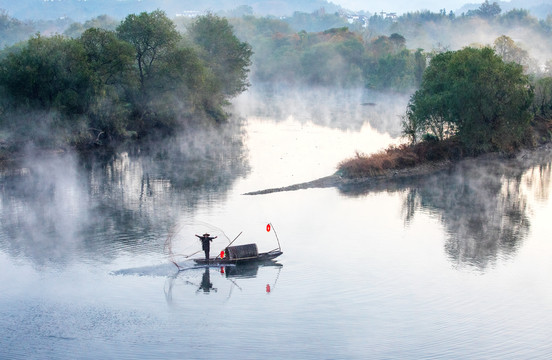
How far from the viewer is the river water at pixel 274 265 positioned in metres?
21.7

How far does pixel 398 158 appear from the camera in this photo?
4906cm

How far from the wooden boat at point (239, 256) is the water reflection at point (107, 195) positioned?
12.2 ft

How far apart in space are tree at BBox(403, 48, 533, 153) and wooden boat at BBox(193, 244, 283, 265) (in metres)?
28.9

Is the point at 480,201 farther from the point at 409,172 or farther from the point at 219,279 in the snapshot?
the point at 219,279

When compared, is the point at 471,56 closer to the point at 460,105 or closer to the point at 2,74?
the point at 460,105

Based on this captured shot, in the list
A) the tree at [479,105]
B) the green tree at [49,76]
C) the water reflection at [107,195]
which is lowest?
the water reflection at [107,195]

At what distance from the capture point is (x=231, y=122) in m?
75.6

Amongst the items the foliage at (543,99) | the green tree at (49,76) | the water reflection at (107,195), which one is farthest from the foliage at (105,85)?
the foliage at (543,99)

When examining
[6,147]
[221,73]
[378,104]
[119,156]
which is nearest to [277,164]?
[119,156]

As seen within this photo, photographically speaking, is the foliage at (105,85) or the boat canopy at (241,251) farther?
the foliage at (105,85)

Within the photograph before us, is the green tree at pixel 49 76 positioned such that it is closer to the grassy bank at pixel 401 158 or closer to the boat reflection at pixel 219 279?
the grassy bank at pixel 401 158

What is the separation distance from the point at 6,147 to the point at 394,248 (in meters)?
34.9

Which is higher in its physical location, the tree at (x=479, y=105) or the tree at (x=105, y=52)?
the tree at (x=105, y=52)

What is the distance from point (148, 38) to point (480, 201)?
36.8m
